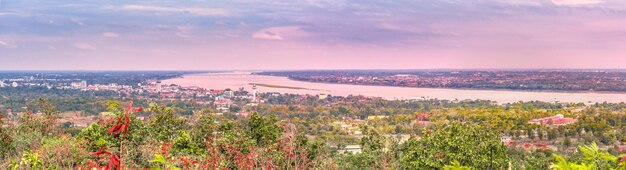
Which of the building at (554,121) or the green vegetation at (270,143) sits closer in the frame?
the green vegetation at (270,143)

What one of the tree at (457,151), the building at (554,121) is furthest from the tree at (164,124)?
the building at (554,121)

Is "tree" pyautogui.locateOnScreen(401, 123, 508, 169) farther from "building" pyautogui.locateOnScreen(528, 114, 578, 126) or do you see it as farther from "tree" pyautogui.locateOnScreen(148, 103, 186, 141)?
"building" pyautogui.locateOnScreen(528, 114, 578, 126)

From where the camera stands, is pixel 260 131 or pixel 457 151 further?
pixel 260 131

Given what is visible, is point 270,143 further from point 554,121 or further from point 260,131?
point 554,121

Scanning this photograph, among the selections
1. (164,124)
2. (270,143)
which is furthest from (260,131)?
(164,124)

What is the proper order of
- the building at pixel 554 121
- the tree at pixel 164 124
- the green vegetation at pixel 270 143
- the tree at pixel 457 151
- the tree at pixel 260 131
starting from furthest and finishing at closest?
the building at pixel 554 121 → the tree at pixel 260 131 → the tree at pixel 164 124 → the tree at pixel 457 151 → the green vegetation at pixel 270 143

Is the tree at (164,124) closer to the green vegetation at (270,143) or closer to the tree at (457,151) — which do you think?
the green vegetation at (270,143)

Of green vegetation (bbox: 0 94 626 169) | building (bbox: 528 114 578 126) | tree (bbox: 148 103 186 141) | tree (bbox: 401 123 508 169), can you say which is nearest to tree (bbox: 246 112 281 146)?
green vegetation (bbox: 0 94 626 169)

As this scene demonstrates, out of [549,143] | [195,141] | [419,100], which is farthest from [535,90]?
[195,141]
